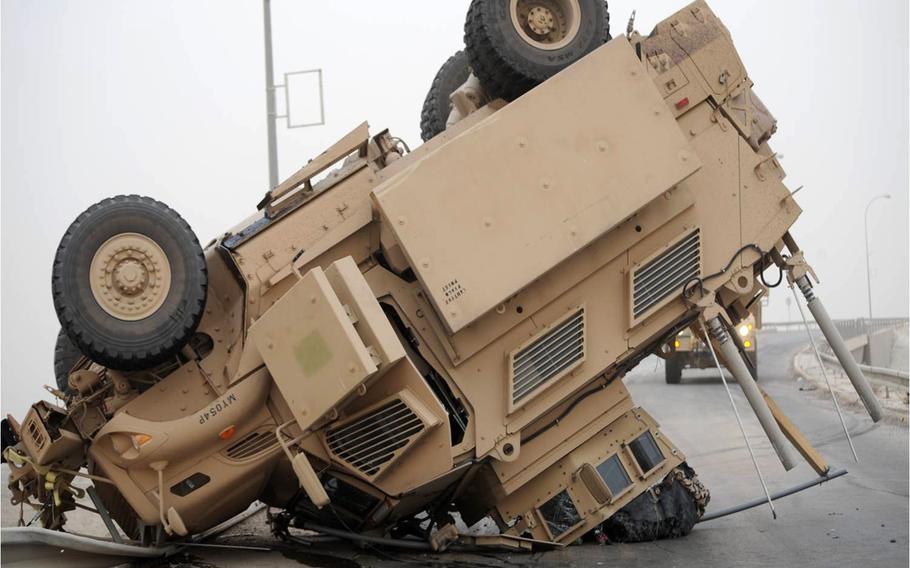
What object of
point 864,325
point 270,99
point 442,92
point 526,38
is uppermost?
point 270,99

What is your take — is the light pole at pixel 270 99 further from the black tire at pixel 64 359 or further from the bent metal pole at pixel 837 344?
the bent metal pole at pixel 837 344

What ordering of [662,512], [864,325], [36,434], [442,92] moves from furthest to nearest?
[864,325] < [442,92] < [662,512] < [36,434]

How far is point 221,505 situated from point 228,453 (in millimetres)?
421

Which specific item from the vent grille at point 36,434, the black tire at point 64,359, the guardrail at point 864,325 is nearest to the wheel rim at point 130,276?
the vent grille at point 36,434

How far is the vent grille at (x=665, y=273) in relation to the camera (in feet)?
24.5

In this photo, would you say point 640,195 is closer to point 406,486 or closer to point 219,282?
point 406,486

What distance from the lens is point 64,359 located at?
796 cm

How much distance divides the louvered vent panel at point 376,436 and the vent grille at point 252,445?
42 cm

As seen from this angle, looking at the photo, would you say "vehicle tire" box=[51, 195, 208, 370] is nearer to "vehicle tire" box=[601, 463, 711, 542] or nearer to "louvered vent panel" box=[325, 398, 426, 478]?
"louvered vent panel" box=[325, 398, 426, 478]

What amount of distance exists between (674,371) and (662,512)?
634 inches

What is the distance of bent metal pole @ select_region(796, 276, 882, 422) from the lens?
7.74 meters

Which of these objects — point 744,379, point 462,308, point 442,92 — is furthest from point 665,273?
point 442,92

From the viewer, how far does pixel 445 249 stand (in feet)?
22.5

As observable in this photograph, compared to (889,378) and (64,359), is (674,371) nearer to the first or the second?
(889,378)
